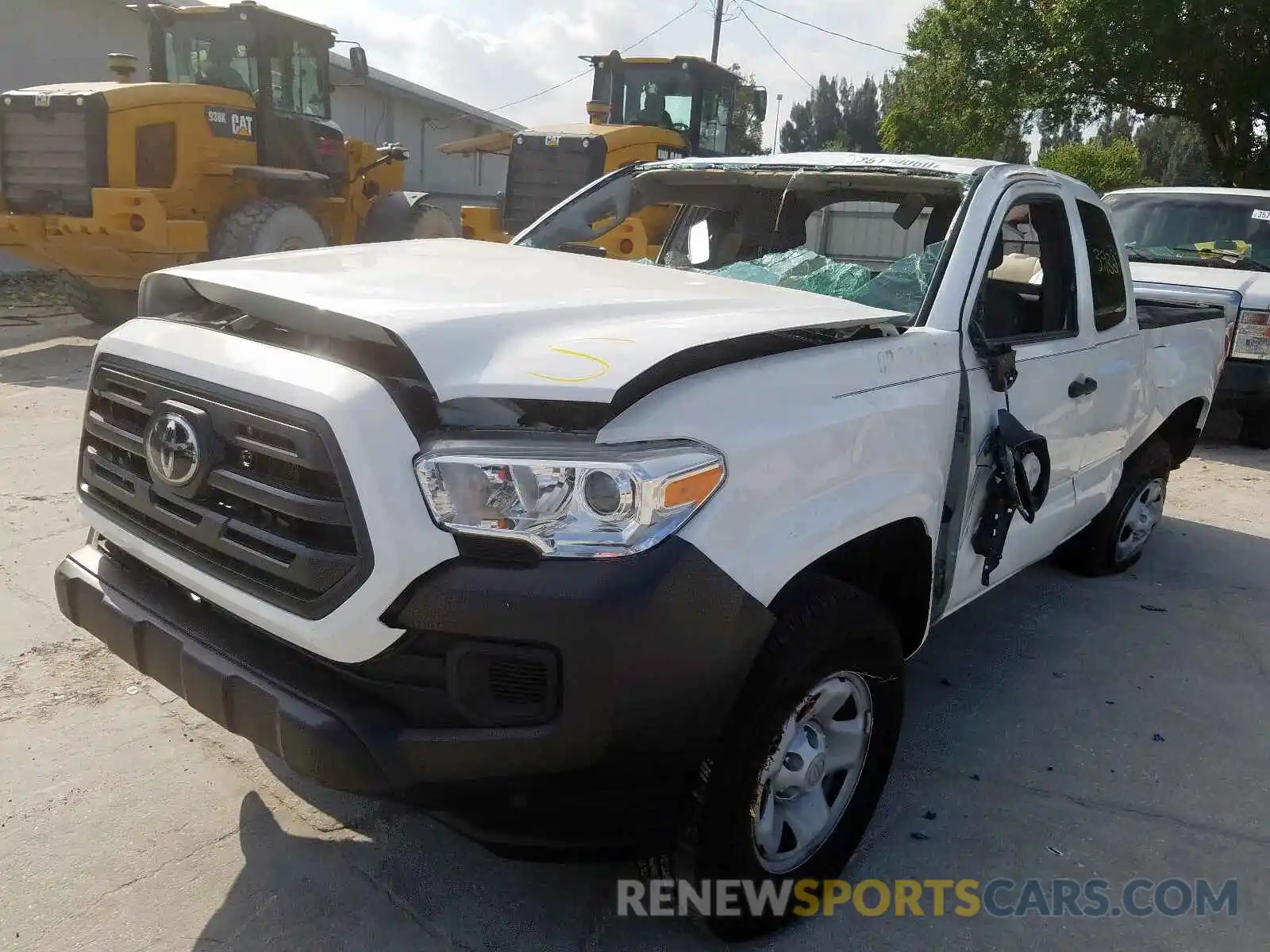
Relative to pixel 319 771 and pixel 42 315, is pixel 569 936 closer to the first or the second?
pixel 319 771

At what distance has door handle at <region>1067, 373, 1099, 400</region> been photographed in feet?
11.7

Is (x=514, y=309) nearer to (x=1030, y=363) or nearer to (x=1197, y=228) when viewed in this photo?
(x=1030, y=363)

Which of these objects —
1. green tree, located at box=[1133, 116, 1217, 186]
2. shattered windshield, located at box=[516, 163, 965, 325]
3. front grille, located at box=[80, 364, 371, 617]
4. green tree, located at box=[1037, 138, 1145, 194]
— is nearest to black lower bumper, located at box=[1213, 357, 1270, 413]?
shattered windshield, located at box=[516, 163, 965, 325]

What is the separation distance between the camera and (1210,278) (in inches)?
305

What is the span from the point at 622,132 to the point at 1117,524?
7.74 m

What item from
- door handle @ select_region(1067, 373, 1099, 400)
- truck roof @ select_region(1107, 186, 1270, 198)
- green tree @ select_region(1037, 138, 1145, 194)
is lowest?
door handle @ select_region(1067, 373, 1099, 400)

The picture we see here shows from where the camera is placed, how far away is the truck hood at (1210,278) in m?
7.44

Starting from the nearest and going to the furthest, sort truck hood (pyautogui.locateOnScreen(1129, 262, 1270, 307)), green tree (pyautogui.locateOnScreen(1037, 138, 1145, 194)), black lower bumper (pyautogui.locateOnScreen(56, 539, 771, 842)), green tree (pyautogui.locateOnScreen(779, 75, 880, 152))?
black lower bumper (pyautogui.locateOnScreen(56, 539, 771, 842)), truck hood (pyautogui.locateOnScreen(1129, 262, 1270, 307)), green tree (pyautogui.locateOnScreen(1037, 138, 1145, 194)), green tree (pyautogui.locateOnScreen(779, 75, 880, 152))

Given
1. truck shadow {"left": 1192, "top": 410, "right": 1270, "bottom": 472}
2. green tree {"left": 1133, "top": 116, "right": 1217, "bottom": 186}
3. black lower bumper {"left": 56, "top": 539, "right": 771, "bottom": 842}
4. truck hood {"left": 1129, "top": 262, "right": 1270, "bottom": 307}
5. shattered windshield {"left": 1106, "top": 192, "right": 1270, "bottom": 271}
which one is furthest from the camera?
green tree {"left": 1133, "top": 116, "right": 1217, "bottom": 186}

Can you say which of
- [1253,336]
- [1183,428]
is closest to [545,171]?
[1253,336]

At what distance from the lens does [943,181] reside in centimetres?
341

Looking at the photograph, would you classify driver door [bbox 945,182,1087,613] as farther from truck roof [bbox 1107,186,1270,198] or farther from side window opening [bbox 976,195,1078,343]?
truck roof [bbox 1107,186,1270,198]

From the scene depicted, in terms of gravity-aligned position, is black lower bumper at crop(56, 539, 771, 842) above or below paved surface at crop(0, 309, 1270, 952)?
above

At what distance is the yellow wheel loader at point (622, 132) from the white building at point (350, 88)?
6.80 ft
